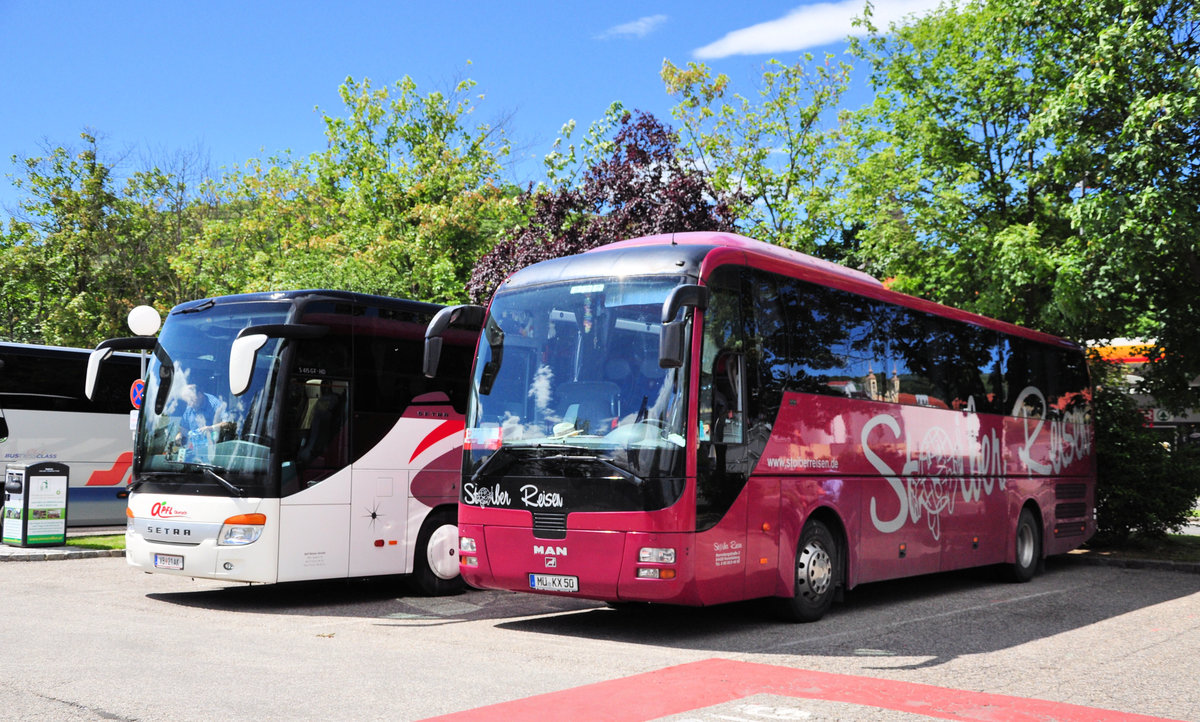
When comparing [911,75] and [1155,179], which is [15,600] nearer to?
[1155,179]

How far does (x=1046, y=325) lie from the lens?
19109mm

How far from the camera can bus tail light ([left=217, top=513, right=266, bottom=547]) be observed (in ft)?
35.2

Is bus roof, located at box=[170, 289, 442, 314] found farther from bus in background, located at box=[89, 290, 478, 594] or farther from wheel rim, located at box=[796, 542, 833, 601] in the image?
wheel rim, located at box=[796, 542, 833, 601]

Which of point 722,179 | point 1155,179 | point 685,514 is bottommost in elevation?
point 685,514

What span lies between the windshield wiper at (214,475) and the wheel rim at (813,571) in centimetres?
561

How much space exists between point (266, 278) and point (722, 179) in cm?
1506

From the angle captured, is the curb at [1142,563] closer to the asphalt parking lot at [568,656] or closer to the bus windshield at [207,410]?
the asphalt parking lot at [568,656]

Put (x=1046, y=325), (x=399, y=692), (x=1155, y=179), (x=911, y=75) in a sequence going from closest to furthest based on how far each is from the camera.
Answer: (x=399, y=692), (x=1155, y=179), (x=1046, y=325), (x=911, y=75)

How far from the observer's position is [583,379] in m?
9.41

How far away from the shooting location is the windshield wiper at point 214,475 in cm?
1083

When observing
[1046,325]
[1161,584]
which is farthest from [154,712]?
[1046,325]

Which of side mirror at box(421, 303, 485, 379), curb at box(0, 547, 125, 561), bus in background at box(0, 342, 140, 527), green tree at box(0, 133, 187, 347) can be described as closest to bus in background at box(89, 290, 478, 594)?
side mirror at box(421, 303, 485, 379)

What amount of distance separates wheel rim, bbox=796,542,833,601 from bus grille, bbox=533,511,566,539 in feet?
8.13

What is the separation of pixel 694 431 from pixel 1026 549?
28.3 ft
